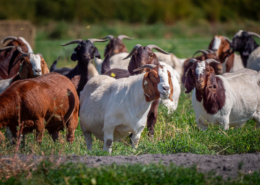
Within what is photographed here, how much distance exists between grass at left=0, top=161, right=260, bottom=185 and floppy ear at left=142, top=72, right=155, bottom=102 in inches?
63.5

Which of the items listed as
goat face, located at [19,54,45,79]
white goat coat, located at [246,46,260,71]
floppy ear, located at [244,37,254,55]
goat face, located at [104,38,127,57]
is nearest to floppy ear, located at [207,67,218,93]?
goat face, located at [19,54,45,79]

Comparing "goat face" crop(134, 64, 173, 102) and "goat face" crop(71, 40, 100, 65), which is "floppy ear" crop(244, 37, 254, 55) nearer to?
"goat face" crop(71, 40, 100, 65)

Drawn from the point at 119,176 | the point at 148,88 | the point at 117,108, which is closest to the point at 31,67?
the point at 117,108

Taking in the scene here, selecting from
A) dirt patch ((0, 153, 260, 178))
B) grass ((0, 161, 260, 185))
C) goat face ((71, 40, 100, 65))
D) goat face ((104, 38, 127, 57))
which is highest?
goat face ((71, 40, 100, 65))

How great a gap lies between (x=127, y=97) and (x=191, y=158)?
1.64 meters

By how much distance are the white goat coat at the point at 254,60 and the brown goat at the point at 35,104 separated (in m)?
7.76

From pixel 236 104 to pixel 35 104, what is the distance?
439cm

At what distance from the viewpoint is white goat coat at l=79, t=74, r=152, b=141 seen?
674 centimetres

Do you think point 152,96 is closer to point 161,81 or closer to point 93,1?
point 161,81

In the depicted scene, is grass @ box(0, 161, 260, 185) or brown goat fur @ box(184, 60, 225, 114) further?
brown goat fur @ box(184, 60, 225, 114)

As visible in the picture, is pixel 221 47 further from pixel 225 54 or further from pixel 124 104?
pixel 124 104

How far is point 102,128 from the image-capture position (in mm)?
7285

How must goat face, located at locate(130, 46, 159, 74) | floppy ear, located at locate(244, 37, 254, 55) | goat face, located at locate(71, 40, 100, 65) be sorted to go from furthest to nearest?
floppy ear, located at locate(244, 37, 254, 55)
goat face, located at locate(71, 40, 100, 65)
goat face, located at locate(130, 46, 159, 74)

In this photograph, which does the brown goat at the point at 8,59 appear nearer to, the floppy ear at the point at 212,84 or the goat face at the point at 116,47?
the goat face at the point at 116,47
